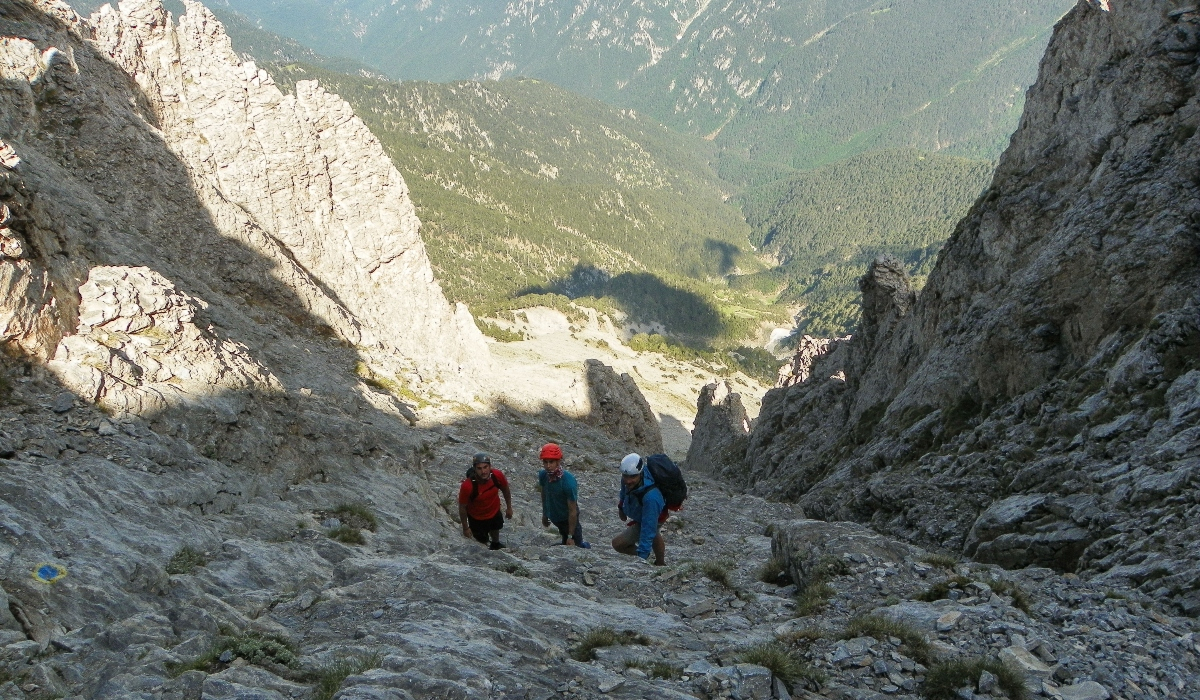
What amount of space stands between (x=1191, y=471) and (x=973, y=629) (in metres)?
7.12

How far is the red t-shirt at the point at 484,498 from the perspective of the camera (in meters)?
15.8

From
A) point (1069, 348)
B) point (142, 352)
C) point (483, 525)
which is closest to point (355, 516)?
point (483, 525)

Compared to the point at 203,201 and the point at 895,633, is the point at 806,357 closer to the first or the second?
the point at 203,201

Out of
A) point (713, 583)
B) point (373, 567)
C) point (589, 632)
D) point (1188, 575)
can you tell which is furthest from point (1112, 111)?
point (373, 567)

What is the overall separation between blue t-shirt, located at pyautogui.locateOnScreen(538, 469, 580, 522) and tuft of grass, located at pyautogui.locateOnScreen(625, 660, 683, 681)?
6.99m

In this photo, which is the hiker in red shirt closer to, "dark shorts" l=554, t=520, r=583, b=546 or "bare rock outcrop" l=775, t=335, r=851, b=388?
"dark shorts" l=554, t=520, r=583, b=546

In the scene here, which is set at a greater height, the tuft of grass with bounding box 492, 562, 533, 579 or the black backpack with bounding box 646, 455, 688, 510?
the black backpack with bounding box 646, 455, 688, 510

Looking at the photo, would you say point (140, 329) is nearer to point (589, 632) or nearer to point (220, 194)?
point (589, 632)

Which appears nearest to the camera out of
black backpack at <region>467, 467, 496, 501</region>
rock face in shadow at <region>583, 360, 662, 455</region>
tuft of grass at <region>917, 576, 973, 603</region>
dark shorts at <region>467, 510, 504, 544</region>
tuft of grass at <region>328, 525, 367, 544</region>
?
tuft of grass at <region>917, 576, 973, 603</region>

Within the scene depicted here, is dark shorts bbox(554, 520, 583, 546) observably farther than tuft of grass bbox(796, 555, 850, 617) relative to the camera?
Yes

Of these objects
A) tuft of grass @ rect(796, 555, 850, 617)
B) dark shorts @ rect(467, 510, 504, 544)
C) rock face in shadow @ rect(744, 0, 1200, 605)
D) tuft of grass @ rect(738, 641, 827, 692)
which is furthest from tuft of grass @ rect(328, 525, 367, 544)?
rock face in shadow @ rect(744, 0, 1200, 605)

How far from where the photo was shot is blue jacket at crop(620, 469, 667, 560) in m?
14.4

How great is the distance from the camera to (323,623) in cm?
988

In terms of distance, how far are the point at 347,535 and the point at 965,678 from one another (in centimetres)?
1197
